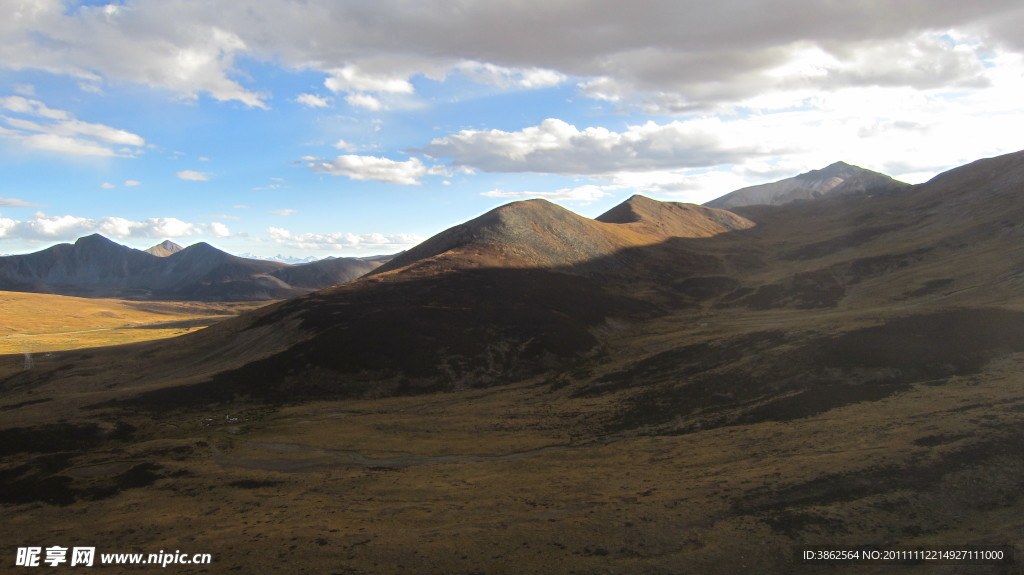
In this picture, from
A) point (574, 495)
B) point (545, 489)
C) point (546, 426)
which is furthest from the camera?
point (546, 426)

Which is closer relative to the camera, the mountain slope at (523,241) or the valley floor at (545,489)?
the valley floor at (545,489)

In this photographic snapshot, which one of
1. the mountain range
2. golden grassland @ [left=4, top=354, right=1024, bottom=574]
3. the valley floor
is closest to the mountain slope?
the mountain range

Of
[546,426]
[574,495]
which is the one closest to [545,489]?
[574,495]

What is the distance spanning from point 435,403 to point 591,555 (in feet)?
163

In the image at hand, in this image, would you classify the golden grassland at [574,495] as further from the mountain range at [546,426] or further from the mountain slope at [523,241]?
the mountain slope at [523,241]

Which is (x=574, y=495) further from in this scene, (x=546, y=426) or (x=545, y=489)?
(x=546, y=426)

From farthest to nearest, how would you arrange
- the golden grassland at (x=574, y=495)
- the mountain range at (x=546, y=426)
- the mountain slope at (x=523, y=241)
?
1. the mountain slope at (x=523, y=241)
2. the mountain range at (x=546, y=426)
3. the golden grassland at (x=574, y=495)

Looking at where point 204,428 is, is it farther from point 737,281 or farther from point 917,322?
point 737,281

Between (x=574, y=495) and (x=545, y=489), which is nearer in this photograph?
(x=574, y=495)

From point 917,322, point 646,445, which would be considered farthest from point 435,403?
point 917,322

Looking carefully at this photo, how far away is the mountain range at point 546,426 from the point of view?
91.6 feet

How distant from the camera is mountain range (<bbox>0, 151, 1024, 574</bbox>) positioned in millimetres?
27922

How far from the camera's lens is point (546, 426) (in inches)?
2319

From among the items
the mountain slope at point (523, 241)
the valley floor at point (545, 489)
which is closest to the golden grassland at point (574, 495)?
the valley floor at point (545, 489)
